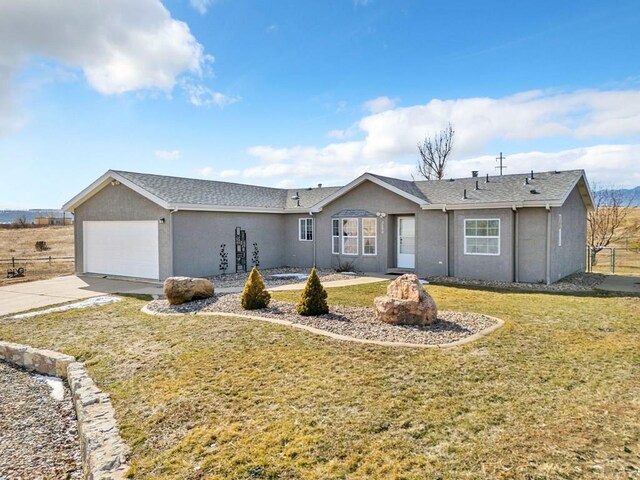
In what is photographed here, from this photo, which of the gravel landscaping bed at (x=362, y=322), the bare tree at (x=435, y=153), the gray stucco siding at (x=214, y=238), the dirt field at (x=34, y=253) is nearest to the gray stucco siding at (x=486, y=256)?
the gravel landscaping bed at (x=362, y=322)

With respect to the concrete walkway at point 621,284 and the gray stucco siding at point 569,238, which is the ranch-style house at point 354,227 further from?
the concrete walkway at point 621,284

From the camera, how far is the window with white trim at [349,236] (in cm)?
1795

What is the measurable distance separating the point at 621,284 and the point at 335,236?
10.8 m

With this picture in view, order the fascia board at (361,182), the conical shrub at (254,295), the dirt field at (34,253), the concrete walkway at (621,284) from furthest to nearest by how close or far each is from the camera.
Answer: the dirt field at (34,253)
the fascia board at (361,182)
the concrete walkway at (621,284)
the conical shrub at (254,295)

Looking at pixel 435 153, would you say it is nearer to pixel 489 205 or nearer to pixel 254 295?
pixel 489 205

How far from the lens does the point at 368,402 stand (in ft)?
15.4

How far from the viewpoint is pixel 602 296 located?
1182 centimetres

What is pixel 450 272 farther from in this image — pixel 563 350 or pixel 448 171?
pixel 448 171

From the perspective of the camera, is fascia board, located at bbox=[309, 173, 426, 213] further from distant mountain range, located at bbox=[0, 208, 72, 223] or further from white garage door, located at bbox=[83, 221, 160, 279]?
distant mountain range, located at bbox=[0, 208, 72, 223]

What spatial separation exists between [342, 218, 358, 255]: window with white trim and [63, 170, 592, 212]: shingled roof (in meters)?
1.29

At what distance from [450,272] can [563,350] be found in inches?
371

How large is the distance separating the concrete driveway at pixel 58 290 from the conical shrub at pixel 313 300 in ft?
21.1

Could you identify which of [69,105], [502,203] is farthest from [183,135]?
[502,203]

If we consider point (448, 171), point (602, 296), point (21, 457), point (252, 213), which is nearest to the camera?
point (21, 457)
